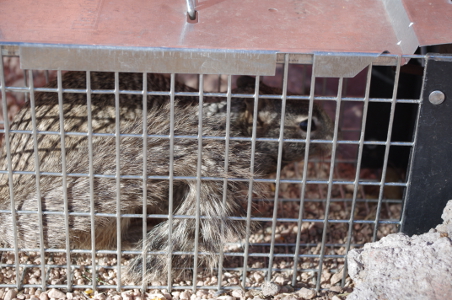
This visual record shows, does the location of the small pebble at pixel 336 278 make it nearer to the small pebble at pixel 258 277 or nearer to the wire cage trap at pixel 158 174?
the wire cage trap at pixel 158 174

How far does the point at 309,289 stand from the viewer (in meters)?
2.10

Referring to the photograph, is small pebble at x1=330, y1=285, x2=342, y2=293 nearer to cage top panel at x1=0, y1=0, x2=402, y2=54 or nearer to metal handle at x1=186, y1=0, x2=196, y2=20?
cage top panel at x1=0, y1=0, x2=402, y2=54

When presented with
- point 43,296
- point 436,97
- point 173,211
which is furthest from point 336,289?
point 43,296

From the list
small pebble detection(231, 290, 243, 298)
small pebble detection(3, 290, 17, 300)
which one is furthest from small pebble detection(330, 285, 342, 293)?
small pebble detection(3, 290, 17, 300)

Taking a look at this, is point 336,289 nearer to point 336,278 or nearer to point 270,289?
point 336,278

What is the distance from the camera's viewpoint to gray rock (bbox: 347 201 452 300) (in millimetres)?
1668

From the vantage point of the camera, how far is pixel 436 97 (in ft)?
5.98

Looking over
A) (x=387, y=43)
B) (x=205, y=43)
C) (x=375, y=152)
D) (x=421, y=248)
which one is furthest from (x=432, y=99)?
(x=375, y=152)

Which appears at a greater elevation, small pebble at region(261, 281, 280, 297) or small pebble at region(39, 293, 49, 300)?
small pebble at region(261, 281, 280, 297)

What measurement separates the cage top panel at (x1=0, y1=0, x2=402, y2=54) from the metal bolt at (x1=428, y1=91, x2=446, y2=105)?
7.6 inches

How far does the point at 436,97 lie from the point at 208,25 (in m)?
0.83

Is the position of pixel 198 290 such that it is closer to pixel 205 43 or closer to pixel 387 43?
pixel 205 43

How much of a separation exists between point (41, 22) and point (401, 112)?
1.92 meters

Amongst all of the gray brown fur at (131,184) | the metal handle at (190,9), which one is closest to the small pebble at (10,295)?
the gray brown fur at (131,184)
